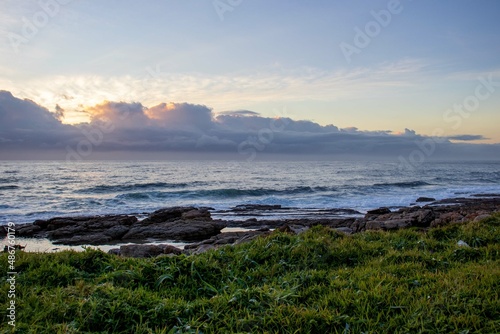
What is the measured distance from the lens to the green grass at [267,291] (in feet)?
12.2

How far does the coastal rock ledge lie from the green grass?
12.1 m

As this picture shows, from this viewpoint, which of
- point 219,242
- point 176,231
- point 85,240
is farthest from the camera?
point 176,231

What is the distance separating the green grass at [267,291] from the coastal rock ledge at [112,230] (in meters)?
12.1

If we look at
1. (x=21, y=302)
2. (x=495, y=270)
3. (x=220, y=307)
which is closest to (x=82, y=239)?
(x=21, y=302)

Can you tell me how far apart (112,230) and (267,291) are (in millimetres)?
15997

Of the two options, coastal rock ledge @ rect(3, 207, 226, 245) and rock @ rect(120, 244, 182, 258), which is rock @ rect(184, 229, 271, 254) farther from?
coastal rock ledge @ rect(3, 207, 226, 245)

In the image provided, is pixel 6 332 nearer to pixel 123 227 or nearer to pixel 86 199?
pixel 123 227

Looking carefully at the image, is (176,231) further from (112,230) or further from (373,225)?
(373,225)

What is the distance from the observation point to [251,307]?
4062 mm

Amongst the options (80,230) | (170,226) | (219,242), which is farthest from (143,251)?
(80,230)

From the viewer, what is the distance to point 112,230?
18562mm

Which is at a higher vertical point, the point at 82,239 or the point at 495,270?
the point at 495,270

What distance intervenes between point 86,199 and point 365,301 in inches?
1353

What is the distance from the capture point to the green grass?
3.72m
